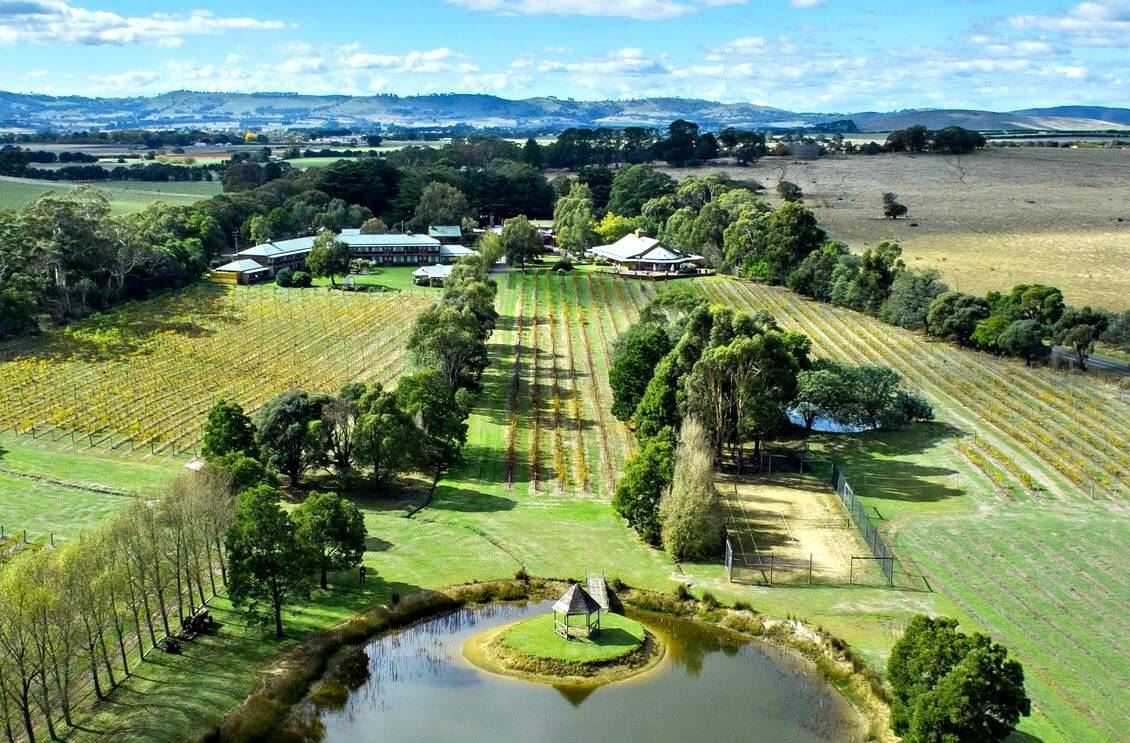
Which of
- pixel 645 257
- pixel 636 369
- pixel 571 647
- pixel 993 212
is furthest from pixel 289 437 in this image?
pixel 993 212

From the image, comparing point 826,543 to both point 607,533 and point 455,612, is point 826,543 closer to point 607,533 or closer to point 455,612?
point 607,533

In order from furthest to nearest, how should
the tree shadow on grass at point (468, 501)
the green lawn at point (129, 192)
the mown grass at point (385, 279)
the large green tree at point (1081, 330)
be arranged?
the green lawn at point (129, 192)
the mown grass at point (385, 279)
the large green tree at point (1081, 330)
the tree shadow on grass at point (468, 501)

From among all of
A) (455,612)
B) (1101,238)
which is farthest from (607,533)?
(1101,238)

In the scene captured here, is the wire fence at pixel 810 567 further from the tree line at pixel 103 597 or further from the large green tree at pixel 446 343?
the large green tree at pixel 446 343

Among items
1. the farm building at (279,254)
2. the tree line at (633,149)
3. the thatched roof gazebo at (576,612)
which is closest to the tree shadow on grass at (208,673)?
the thatched roof gazebo at (576,612)

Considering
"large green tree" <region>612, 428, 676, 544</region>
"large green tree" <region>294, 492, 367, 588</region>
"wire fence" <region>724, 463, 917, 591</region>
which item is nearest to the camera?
"large green tree" <region>294, 492, 367, 588</region>

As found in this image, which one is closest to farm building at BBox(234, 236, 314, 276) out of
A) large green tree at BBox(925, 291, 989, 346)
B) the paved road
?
large green tree at BBox(925, 291, 989, 346)

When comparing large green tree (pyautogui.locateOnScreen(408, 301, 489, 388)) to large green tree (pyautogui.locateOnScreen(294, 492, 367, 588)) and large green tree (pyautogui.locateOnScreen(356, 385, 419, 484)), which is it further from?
large green tree (pyautogui.locateOnScreen(294, 492, 367, 588))
